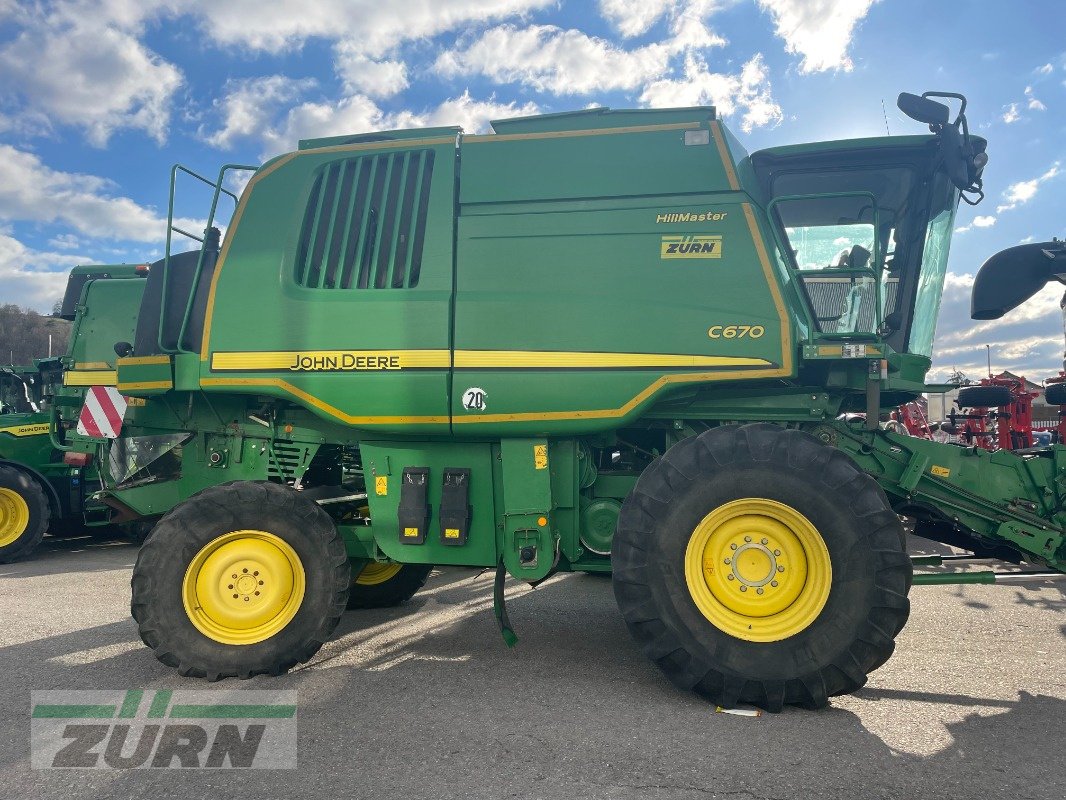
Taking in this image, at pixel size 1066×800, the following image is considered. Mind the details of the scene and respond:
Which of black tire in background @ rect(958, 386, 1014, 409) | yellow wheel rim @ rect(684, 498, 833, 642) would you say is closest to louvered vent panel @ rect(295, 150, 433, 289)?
yellow wheel rim @ rect(684, 498, 833, 642)

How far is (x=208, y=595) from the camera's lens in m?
3.99

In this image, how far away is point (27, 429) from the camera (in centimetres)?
910

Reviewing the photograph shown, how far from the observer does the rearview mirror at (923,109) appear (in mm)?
3977

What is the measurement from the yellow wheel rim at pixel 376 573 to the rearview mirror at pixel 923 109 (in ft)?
15.6

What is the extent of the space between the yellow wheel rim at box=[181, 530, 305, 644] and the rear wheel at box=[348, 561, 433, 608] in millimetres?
1472

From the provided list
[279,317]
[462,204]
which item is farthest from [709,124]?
[279,317]

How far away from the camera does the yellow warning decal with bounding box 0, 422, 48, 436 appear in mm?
8969

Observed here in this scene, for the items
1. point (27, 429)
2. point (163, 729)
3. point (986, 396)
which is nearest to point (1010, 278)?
point (986, 396)

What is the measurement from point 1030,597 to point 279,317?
6.58 metres

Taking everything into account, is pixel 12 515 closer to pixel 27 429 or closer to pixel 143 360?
pixel 27 429

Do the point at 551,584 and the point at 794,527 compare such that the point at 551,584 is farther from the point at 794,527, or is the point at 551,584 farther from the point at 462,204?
the point at 462,204

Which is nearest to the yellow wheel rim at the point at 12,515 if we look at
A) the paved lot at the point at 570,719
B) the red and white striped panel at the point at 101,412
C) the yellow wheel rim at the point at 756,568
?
the red and white striped panel at the point at 101,412

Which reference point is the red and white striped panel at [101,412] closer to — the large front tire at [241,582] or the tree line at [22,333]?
the large front tire at [241,582]

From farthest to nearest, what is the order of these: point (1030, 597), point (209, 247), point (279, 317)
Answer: point (1030, 597), point (209, 247), point (279, 317)
